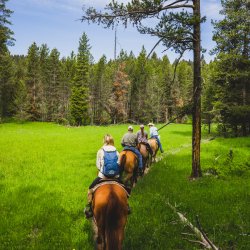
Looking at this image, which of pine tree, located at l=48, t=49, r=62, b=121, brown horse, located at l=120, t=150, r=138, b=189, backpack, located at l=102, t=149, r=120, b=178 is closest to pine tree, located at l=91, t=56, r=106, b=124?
pine tree, located at l=48, t=49, r=62, b=121

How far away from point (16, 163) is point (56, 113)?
214ft

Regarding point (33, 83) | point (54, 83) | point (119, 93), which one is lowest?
point (119, 93)

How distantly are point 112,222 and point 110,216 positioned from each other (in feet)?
0.40

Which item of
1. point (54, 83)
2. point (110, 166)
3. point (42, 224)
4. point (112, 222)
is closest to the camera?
point (112, 222)

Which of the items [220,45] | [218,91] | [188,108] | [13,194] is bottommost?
[13,194]

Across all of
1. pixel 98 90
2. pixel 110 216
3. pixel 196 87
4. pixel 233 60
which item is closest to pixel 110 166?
pixel 110 216

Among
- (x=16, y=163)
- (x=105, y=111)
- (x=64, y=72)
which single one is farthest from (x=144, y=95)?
(x=16, y=163)

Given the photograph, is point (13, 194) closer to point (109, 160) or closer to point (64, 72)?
point (109, 160)

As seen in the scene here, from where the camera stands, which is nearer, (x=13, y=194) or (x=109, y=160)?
(x=109, y=160)

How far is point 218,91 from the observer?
123ft

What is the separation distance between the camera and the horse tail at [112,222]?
20.5ft

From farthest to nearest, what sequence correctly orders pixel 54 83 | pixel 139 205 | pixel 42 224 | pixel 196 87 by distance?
pixel 54 83
pixel 196 87
pixel 139 205
pixel 42 224

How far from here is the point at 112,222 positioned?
645 centimetres

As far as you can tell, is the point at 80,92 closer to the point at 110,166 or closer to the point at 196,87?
the point at 196,87
